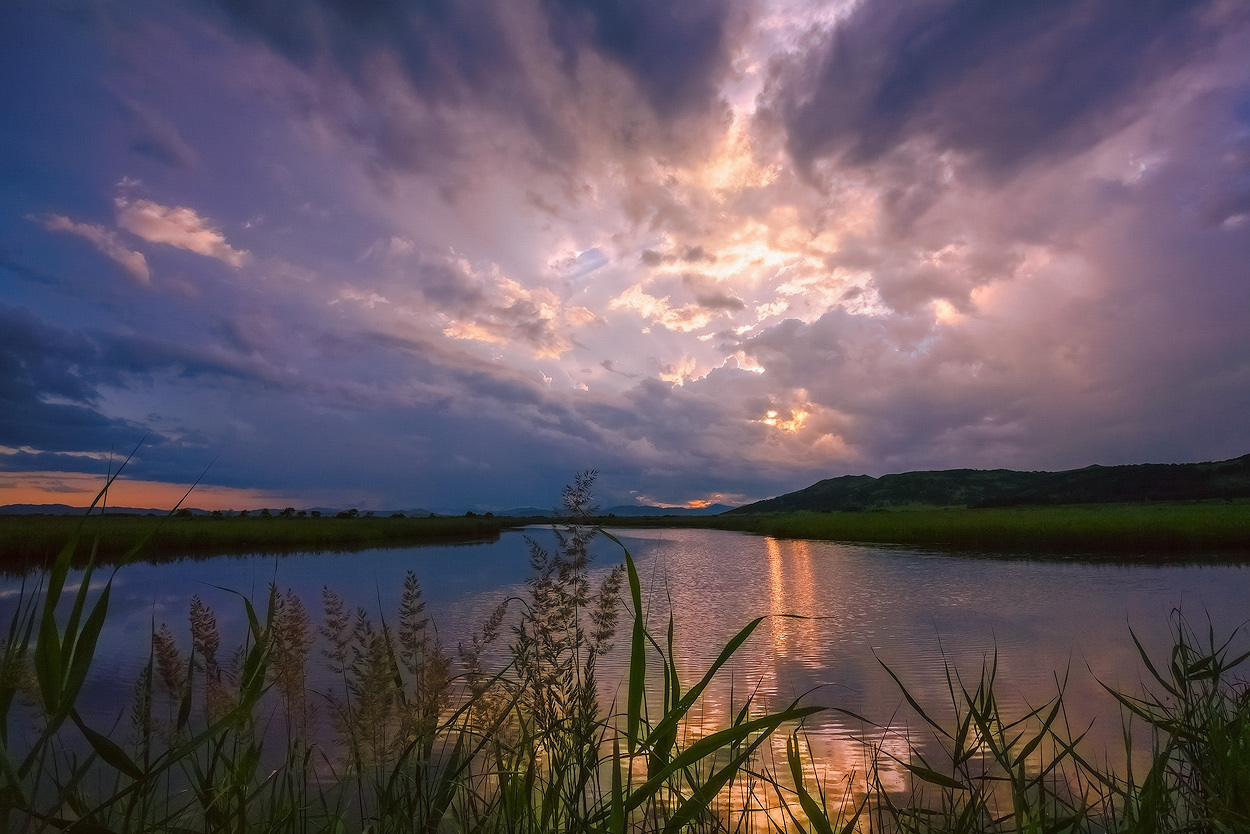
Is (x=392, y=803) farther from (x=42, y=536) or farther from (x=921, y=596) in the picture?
(x=42, y=536)

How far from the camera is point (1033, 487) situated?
134 meters

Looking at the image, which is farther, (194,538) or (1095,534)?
(194,538)

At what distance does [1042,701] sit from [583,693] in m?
8.80

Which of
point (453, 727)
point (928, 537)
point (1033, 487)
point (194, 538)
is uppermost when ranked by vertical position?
point (1033, 487)

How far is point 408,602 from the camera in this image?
2.94 metres

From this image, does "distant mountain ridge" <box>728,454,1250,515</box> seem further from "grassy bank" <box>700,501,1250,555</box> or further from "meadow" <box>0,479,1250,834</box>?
"meadow" <box>0,479,1250,834</box>

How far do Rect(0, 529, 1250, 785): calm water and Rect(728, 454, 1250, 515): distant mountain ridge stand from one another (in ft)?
214

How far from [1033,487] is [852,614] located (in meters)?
143

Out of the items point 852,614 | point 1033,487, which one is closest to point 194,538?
point 852,614

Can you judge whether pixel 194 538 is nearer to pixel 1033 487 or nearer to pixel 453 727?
pixel 453 727

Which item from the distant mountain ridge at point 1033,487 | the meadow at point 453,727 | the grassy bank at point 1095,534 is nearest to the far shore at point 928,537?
the grassy bank at point 1095,534

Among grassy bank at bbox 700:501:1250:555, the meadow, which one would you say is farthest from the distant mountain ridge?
the meadow

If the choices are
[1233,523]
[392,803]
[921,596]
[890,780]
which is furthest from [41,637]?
[1233,523]

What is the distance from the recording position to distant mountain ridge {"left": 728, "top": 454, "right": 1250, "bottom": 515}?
8350 centimetres
